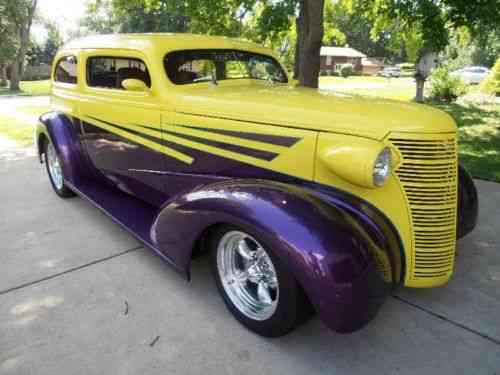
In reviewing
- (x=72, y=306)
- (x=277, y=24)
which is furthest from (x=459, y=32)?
(x=72, y=306)

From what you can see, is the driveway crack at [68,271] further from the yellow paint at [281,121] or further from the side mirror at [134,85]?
the side mirror at [134,85]

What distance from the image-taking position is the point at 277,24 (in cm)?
699

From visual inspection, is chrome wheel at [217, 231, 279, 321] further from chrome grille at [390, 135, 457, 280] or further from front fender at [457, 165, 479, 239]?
front fender at [457, 165, 479, 239]

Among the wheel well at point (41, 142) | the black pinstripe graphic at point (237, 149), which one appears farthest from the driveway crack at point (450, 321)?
the wheel well at point (41, 142)

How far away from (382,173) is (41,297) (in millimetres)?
2445

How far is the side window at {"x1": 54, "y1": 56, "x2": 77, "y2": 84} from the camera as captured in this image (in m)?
4.44

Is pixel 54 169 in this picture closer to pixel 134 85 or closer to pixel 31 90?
pixel 134 85

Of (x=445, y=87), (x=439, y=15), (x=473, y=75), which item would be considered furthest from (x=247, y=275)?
(x=473, y=75)

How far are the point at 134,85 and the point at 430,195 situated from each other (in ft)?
7.57

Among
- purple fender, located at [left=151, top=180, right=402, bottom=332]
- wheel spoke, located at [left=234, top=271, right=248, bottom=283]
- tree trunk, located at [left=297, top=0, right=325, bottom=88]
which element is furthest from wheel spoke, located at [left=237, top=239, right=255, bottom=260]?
tree trunk, located at [left=297, top=0, right=325, bottom=88]

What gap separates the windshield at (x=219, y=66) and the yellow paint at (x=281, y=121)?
0.22 ft

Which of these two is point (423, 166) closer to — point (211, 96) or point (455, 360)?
point (455, 360)

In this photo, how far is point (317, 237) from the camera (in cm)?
205

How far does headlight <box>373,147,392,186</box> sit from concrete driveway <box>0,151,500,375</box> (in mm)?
973
